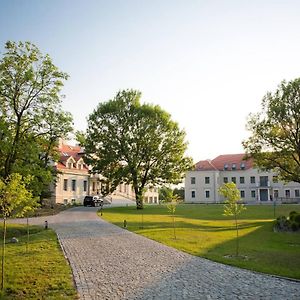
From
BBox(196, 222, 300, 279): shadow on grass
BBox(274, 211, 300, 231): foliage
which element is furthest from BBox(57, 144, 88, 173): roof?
BBox(196, 222, 300, 279): shadow on grass

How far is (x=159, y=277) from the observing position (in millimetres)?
11430

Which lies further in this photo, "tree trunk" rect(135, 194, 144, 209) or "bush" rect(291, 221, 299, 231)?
"tree trunk" rect(135, 194, 144, 209)

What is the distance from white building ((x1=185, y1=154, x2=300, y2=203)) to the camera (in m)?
77.4

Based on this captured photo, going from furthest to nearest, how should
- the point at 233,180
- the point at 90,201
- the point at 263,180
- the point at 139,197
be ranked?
the point at 233,180
the point at 263,180
the point at 90,201
the point at 139,197

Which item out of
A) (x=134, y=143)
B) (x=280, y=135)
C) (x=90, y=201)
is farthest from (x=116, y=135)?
(x=280, y=135)

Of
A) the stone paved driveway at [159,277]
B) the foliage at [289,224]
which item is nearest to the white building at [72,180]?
the foliage at [289,224]

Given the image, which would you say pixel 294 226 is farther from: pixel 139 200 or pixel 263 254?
pixel 139 200

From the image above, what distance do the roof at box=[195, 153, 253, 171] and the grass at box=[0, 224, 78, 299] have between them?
66.7 m

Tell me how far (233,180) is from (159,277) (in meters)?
73.0

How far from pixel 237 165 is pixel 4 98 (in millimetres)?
60498

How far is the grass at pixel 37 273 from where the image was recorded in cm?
982

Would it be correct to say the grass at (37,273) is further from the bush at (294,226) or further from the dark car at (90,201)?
the dark car at (90,201)

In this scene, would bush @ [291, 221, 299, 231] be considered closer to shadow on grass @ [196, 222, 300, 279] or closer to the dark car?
shadow on grass @ [196, 222, 300, 279]

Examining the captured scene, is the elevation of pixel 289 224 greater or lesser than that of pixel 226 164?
lesser
